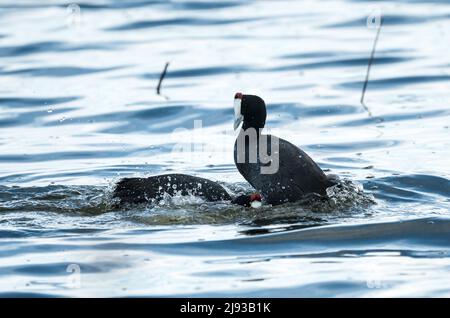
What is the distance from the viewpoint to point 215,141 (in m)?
10.7

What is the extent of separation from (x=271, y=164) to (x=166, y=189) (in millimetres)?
755

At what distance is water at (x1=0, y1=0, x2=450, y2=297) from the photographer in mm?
6461

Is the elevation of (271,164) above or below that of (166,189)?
above

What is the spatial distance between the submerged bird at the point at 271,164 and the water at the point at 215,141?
0.14 metres

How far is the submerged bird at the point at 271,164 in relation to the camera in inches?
304

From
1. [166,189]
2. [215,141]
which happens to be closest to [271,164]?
[166,189]

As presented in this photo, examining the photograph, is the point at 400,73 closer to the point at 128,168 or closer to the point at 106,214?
the point at 128,168

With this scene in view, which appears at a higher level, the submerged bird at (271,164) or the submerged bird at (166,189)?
the submerged bird at (271,164)

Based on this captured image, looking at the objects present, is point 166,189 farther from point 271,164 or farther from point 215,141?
point 215,141

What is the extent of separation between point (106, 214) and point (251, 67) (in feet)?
21.3

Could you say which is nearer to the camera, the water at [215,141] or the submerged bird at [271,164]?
the water at [215,141]

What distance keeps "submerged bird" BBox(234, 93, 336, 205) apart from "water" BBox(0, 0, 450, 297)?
0.45 ft
